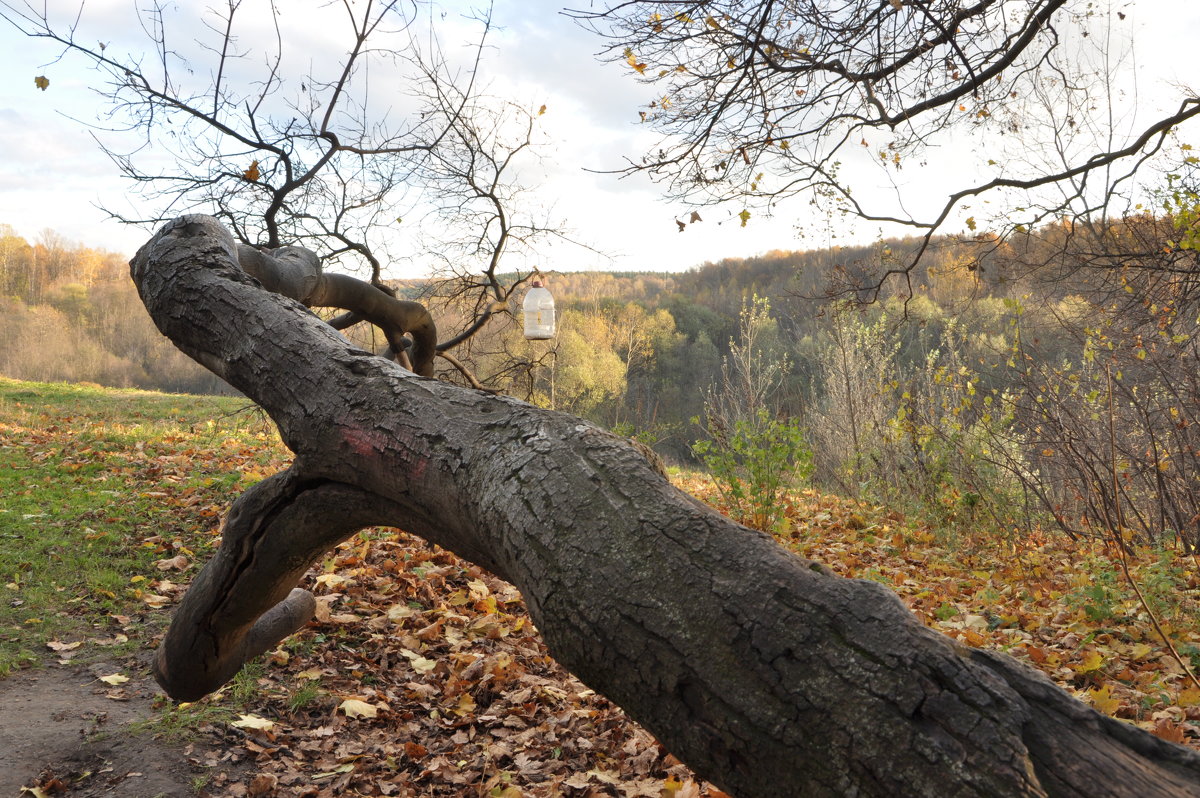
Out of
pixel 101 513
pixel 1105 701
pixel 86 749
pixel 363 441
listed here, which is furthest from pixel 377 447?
pixel 101 513

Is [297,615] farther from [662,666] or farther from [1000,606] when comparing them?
[1000,606]

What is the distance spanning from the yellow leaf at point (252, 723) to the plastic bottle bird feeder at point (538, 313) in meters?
5.31

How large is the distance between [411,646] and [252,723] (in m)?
1.09

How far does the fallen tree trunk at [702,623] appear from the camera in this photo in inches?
44.0

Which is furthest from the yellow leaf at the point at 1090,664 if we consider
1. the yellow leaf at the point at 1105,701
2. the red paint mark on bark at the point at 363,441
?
the red paint mark on bark at the point at 363,441

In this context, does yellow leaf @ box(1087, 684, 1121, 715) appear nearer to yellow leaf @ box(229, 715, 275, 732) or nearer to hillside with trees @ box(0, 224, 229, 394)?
yellow leaf @ box(229, 715, 275, 732)

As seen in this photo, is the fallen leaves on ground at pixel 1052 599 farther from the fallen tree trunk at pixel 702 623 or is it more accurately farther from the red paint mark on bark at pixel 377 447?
the red paint mark on bark at pixel 377 447

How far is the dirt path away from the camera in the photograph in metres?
3.35

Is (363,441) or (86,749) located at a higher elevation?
(363,441)

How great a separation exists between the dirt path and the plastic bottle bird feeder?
5313 millimetres

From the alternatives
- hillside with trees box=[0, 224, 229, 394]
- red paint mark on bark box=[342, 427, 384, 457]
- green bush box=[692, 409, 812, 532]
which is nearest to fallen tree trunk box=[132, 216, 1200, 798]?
red paint mark on bark box=[342, 427, 384, 457]

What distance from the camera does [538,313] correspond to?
895 cm

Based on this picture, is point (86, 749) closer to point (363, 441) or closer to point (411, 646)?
point (411, 646)

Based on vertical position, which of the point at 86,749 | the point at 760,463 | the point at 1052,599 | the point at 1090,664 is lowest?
the point at 86,749
